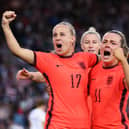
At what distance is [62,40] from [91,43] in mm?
1246

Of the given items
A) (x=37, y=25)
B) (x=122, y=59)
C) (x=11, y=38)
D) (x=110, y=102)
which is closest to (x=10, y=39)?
(x=11, y=38)

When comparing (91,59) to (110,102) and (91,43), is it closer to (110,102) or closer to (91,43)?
(110,102)

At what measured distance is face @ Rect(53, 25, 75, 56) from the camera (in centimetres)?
621

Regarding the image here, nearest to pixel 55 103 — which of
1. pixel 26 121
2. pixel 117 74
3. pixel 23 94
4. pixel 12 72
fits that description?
pixel 117 74

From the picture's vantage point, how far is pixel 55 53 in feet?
21.1

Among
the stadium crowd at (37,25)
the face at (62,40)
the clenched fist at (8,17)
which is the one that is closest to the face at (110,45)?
the face at (62,40)

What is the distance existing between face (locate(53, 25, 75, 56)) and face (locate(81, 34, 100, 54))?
3.65 ft

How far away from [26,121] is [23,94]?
1214 millimetres

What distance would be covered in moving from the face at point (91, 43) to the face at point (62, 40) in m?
1.11

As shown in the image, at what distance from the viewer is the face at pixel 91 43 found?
291 inches

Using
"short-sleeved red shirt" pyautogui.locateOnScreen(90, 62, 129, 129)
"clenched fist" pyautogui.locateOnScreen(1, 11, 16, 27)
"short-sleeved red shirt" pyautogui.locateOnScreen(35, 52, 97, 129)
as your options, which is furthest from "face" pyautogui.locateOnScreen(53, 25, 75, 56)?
"clenched fist" pyautogui.locateOnScreen(1, 11, 16, 27)

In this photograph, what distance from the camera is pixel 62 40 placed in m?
6.21

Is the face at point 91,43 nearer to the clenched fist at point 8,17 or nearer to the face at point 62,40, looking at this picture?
the face at point 62,40

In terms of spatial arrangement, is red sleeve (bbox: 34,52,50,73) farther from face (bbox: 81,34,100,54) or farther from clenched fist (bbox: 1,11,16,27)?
face (bbox: 81,34,100,54)
